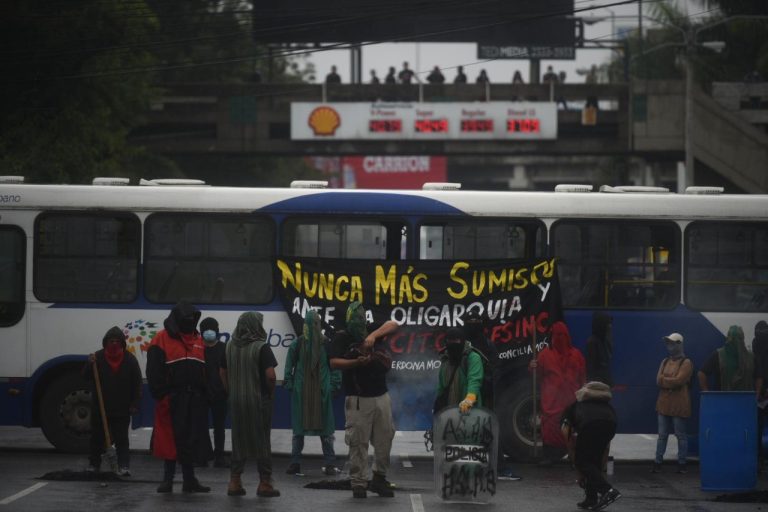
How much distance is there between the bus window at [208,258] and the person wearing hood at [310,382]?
201 centimetres

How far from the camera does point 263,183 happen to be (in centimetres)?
6081

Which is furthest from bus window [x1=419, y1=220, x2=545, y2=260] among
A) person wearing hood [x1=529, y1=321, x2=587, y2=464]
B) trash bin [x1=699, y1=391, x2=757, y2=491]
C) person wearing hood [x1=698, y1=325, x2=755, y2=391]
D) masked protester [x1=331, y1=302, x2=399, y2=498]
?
masked protester [x1=331, y1=302, x2=399, y2=498]

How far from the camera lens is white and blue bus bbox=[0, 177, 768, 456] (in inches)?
677

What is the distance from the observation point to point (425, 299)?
57.1ft

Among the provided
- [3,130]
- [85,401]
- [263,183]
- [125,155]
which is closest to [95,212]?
[85,401]

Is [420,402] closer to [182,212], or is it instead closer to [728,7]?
[182,212]

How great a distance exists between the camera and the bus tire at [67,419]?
17.1 metres

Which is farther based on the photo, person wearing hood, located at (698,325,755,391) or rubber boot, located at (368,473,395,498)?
person wearing hood, located at (698,325,755,391)

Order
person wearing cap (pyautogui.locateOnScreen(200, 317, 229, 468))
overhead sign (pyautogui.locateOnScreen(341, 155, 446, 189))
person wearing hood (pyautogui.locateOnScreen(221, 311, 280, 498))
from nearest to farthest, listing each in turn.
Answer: person wearing hood (pyautogui.locateOnScreen(221, 311, 280, 498))
person wearing cap (pyautogui.locateOnScreen(200, 317, 229, 468))
overhead sign (pyautogui.locateOnScreen(341, 155, 446, 189))

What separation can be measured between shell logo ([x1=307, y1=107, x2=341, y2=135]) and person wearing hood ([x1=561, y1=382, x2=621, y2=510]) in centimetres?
3212

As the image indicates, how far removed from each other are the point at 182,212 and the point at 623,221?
5.16m

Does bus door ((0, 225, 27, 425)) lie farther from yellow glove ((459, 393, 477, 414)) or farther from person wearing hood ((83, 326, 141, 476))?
yellow glove ((459, 393, 477, 414))

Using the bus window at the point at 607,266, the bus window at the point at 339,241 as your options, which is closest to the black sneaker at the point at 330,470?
the bus window at the point at 339,241

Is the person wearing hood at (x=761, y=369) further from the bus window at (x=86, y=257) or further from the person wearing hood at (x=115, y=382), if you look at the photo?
the bus window at (x=86, y=257)
